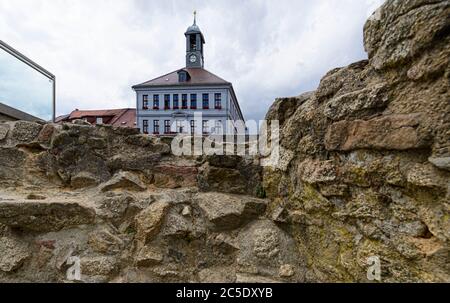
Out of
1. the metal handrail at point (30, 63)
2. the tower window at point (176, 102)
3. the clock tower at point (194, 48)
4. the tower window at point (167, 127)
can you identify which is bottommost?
the metal handrail at point (30, 63)

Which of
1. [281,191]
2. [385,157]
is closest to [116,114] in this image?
[281,191]

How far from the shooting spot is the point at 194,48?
90.2 feet

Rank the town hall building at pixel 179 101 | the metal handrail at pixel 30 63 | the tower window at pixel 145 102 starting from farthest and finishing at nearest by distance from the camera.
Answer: the tower window at pixel 145 102, the town hall building at pixel 179 101, the metal handrail at pixel 30 63

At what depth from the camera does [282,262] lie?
1.81 meters

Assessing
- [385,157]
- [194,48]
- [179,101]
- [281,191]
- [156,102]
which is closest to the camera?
[385,157]

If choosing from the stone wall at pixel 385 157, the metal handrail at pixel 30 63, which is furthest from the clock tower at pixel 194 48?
the stone wall at pixel 385 157

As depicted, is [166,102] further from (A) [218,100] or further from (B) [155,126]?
(A) [218,100]

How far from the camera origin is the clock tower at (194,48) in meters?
27.2

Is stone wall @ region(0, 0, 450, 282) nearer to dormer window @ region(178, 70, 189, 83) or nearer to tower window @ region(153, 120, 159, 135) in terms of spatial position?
tower window @ region(153, 120, 159, 135)

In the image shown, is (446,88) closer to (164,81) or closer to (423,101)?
(423,101)

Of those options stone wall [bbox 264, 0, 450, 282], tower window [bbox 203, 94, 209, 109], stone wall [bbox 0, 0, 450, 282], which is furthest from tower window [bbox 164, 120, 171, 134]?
stone wall [bbox 264, 0, 450, 282]

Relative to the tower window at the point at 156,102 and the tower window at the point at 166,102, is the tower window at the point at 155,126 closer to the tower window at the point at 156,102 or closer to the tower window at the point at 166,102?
the tower window at the point at 156,102

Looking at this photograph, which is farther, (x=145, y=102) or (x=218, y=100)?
(x=145, y=102)
